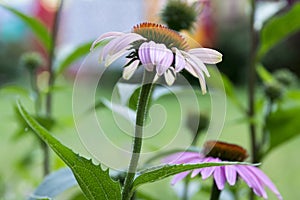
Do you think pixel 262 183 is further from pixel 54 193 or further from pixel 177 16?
pixel 177 16

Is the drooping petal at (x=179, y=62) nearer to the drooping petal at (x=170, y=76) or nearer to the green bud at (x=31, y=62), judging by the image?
the drooping petal at (x=170, y=76)

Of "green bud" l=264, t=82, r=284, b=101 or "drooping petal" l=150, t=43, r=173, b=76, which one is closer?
"drooping petal" l=150, t=43, r=173, b=76

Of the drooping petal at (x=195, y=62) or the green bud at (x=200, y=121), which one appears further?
the green bud at (x=200, y=121)

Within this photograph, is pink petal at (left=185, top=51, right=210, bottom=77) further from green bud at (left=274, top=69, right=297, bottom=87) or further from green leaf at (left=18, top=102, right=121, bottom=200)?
green bud at (left=274, top=69, right=297, bottom=87)

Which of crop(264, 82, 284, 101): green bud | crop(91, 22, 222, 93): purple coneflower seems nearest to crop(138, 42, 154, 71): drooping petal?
crop(91, 22, 222, 93): purple coneflower

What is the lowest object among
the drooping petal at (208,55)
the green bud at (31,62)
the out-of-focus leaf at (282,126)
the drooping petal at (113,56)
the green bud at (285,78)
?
the green bud at (31,62)

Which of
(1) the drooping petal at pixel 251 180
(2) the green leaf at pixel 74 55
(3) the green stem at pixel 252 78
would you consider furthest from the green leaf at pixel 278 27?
(1) the drooping petal at pixel 251 180

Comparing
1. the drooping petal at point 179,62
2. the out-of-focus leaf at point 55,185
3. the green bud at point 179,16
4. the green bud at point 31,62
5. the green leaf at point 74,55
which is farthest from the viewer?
the green bud at point 31,62
